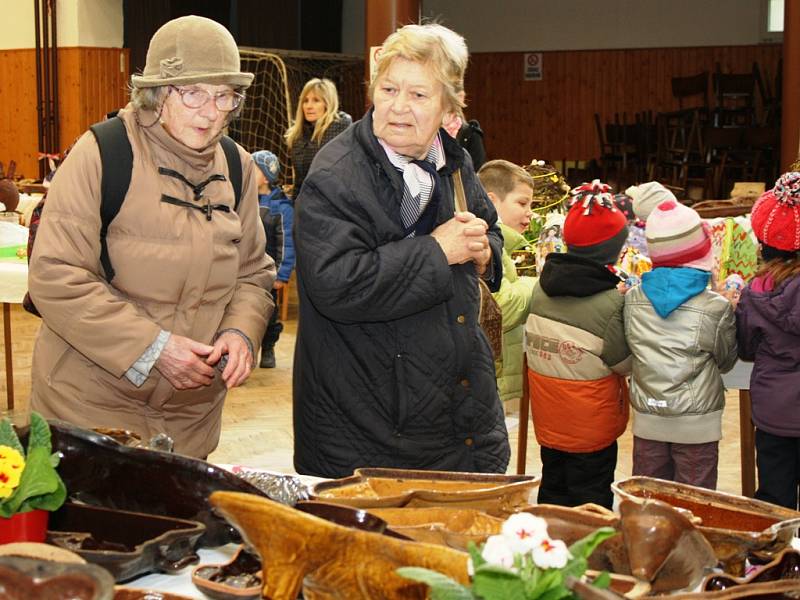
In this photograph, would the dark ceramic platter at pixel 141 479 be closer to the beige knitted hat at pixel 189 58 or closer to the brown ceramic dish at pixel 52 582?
the brown ceramic dish at pixel 52 582

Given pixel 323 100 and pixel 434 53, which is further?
pixel 323 100

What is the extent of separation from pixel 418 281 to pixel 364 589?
1.01 meters

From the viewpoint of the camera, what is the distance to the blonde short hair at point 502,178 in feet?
15.2

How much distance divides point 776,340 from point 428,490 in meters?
2.00

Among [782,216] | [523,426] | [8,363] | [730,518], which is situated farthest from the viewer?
[8,363]

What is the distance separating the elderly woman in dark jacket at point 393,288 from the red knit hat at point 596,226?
49.3 inches

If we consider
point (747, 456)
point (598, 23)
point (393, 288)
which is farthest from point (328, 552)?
point (598, 23)

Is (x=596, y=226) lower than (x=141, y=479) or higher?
higher

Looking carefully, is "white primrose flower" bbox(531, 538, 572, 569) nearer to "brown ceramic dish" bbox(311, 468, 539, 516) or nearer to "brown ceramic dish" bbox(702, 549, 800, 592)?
"brown ceramic dish" bbox(702, 549, 800, 592)

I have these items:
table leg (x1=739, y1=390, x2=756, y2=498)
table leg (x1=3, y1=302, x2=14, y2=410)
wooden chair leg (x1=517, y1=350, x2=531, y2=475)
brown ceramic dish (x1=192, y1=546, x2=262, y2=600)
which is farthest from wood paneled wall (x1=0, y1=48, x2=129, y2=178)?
brown ceramic dish (x1=192, y1=546, x2=262, y2=600)

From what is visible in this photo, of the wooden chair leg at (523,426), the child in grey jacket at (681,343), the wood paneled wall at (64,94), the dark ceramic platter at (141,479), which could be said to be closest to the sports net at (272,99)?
the wood paneled wall at (64,94)

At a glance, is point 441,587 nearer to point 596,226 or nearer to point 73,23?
point 596,226

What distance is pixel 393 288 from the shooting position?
7.59 feet

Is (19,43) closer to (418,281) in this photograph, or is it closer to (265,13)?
(265,13)
